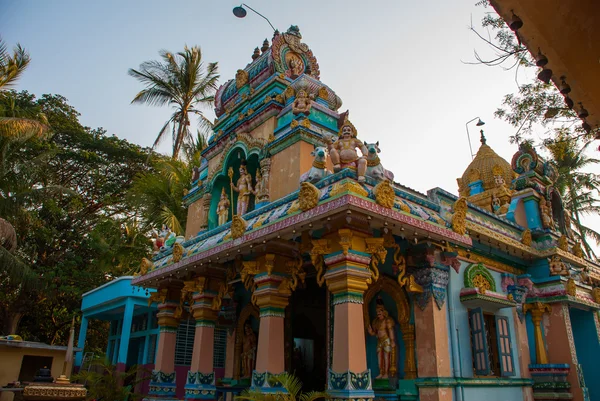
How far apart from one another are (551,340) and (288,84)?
9.21 m

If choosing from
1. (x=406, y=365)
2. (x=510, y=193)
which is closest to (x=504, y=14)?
(x=406, y=365)

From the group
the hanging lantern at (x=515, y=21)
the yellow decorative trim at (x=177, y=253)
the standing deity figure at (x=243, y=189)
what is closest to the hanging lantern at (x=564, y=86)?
the hanging lantern at (x=515, y=21)

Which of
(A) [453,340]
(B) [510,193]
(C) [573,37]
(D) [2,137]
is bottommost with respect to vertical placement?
(A) [453,340]

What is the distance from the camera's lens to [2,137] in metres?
19.1

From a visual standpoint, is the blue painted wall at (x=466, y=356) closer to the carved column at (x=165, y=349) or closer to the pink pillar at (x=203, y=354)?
the pink pillar at (x=203, y=354)

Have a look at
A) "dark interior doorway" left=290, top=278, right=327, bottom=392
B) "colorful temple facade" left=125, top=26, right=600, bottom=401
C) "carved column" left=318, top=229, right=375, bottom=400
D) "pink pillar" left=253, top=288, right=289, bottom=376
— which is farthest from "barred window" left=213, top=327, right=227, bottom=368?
"carved column" left=318, top=229, right=375, bottom=400

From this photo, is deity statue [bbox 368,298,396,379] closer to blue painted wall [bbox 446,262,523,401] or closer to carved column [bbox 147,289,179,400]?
blue painted wall [bbox 446,262,523,401]

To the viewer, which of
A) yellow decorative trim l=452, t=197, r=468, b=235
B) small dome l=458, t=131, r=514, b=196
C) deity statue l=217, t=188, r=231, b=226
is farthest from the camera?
small dome l=458, t=131, r=514, b=196

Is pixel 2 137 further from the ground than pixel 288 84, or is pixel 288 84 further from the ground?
pixel 2 137

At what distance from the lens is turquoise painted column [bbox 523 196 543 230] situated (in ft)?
40.7

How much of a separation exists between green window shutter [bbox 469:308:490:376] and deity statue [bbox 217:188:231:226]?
6.78 m

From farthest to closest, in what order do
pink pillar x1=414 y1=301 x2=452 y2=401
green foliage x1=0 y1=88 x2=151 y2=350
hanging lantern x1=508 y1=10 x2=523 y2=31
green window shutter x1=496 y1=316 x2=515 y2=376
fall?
green foliage x1=0 y1=88 x2=151 y2=350 < green window shutter x1=496 y1=316 x2=515 y2=376 < pink pillar x1=414 y1=301 x2=452 y2=401 < hanging lantern x1=508 y1=10 x2=523 y2=31

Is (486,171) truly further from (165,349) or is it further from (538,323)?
(165,349)

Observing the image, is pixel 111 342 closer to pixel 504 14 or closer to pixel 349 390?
pixel 349 390
